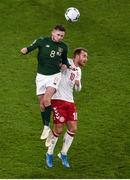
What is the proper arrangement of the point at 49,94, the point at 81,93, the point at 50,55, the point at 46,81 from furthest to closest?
the point at 81,93
the point at 46,81
the point at 50,55
the point at 49,94

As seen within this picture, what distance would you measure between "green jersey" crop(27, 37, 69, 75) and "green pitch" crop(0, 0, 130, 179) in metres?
2.12

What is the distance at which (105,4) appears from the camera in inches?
981

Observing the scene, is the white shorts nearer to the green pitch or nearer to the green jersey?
the green jersey

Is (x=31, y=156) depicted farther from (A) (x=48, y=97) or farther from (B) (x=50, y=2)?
(B) (x=50, y=2)

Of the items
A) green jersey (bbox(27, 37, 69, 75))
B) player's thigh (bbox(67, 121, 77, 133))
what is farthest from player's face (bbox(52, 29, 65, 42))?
player's thigh (bbox(67, 121, 77, 133))

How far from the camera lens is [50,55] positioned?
13.1 m

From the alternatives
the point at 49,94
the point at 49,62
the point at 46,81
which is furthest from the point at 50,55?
the point at 49,94

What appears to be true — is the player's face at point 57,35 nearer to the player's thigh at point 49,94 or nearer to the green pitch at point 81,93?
the player's thigh at point 49,94

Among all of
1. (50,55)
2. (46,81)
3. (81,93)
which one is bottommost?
(81,93)

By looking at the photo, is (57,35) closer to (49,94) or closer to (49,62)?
(49,62)

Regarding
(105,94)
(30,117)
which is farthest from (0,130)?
(105,94)

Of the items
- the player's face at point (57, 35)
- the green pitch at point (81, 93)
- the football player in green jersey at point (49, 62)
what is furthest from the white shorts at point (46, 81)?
the green pitch at point (81, 93)

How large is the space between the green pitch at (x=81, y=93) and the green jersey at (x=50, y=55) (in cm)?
212

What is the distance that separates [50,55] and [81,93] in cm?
484
